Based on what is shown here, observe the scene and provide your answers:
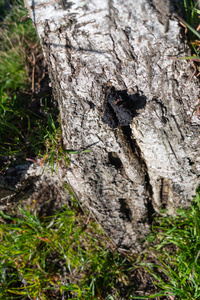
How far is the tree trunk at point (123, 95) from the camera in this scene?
47.7 inches

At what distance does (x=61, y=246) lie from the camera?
8.15ft

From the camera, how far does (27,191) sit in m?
2.46

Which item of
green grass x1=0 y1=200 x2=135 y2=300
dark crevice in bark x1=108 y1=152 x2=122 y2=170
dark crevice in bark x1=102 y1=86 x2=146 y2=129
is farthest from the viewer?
green grass x1=0 y1=200 x2=135 y2=300

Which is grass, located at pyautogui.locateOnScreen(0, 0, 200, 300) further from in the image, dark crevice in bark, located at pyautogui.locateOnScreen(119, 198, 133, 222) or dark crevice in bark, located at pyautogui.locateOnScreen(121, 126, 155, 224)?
dark crevice in bark, located at pyautogui.locateOnScreen(119, 198, 133, 222)

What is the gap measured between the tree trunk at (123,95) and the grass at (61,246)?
15.4 inches

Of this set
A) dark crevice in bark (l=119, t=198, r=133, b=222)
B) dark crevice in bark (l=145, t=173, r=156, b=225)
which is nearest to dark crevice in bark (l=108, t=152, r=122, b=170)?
dark crevice in bark (l=145, t=173, r=156, b=225)

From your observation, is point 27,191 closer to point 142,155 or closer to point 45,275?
point 45,275

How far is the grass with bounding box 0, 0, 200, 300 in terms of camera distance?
2.09 meters

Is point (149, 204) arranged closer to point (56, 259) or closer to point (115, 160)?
point (115, 160)

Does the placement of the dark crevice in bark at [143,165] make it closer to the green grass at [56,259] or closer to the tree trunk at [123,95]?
the tree trunk at [123,95]

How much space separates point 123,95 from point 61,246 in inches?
70.8

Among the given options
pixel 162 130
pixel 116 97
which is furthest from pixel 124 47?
pixel 162 130

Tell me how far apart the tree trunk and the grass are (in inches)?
15.4

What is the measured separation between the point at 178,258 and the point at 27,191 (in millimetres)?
1608
